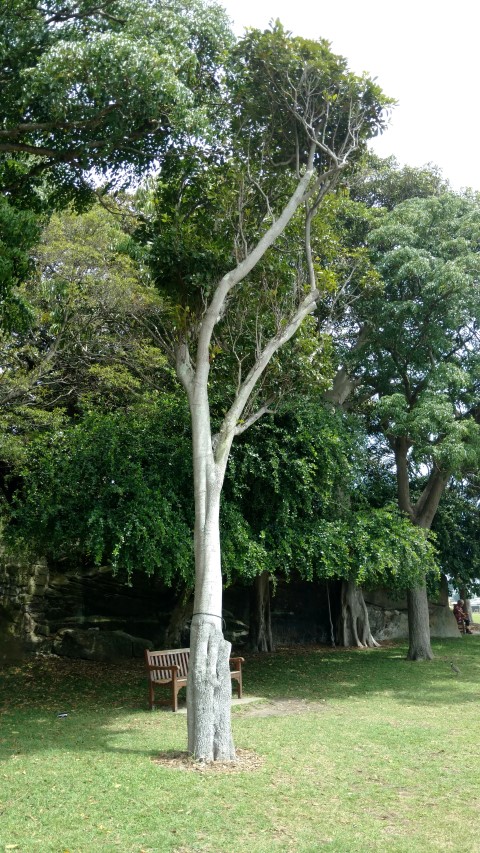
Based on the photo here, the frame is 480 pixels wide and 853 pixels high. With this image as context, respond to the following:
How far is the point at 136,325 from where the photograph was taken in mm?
15234

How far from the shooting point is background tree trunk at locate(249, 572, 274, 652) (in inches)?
795

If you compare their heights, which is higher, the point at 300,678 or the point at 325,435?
the point at 325,435

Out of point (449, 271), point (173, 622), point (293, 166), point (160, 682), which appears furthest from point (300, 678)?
point (293, 166)

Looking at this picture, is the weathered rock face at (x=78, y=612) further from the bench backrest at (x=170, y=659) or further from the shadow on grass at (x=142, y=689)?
the bench backrest at (x=170, y=659)

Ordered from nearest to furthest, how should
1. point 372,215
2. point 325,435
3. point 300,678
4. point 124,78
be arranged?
point 124,78
point 325,435
point 300,678
point 372,215

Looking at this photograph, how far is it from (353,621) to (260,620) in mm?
3178

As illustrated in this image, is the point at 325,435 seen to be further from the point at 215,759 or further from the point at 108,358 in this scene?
the point at 215,759

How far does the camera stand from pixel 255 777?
7.66 m

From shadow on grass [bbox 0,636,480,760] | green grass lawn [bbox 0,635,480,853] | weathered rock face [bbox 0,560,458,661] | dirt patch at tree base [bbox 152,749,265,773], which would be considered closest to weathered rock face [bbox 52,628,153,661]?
weathered rock face [bbox 0,560,458,661]

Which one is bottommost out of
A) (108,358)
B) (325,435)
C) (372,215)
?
(325,435)

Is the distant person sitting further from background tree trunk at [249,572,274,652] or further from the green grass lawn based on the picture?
the green grass lawn

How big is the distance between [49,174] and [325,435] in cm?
667

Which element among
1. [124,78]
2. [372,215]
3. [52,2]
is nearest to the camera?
[124,78]

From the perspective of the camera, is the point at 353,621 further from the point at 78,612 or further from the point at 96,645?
the point at 78,612
